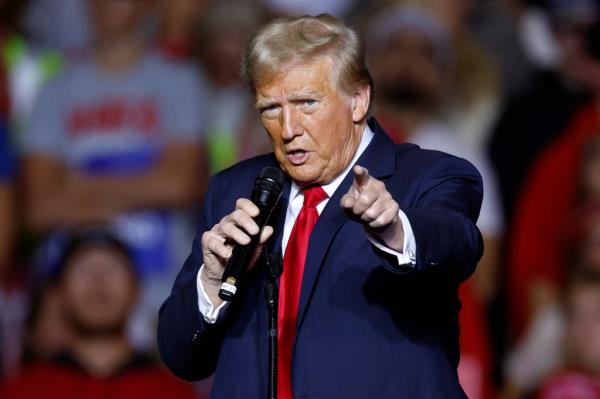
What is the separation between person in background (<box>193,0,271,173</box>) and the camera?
627cm

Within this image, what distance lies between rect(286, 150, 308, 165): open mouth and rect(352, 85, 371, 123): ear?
0.49 feet

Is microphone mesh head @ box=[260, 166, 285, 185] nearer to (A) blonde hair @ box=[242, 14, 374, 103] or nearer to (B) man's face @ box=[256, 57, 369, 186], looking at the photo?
(B) man's face @ box=[256, 57, 369, 186]

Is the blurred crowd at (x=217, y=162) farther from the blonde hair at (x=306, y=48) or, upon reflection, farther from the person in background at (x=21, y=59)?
the blonde hair at (x=306, y=48)

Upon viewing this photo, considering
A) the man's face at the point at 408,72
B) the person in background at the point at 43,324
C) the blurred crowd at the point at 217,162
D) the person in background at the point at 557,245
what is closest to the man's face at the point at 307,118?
the blurred crowd at the point at 217,162

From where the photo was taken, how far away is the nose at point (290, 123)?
281cm

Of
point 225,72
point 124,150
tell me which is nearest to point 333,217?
point 124,150

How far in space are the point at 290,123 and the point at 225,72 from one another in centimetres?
363

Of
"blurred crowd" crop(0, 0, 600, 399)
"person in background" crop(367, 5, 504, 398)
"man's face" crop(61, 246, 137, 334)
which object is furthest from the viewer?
"person in background" crop(367, 5, 504, 398)

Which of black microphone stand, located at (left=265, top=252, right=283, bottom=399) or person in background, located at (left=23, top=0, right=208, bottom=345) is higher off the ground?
black microphone stand, located at (left=265, top=252, right=283, bottom=399)

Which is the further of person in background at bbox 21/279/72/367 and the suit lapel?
person in background at bbox 21/279/72/367

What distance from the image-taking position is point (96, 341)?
541cm

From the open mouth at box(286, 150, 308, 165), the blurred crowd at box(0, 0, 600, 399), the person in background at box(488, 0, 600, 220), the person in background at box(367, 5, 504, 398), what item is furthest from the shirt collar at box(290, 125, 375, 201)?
the person in background at box(488, 0, 600, 220)

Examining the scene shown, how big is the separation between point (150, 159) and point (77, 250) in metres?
0.58

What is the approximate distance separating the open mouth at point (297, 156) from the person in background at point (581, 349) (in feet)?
8.21
